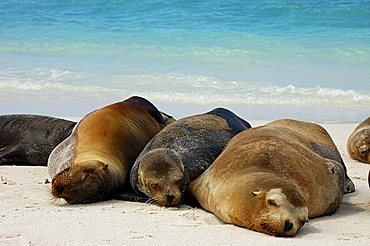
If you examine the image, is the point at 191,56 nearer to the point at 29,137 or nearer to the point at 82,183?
the point at 29,137

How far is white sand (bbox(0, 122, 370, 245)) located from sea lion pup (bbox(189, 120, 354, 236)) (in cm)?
9

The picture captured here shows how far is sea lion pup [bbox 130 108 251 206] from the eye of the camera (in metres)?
6.15

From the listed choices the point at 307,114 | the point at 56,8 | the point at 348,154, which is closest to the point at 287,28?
the point at 56,8

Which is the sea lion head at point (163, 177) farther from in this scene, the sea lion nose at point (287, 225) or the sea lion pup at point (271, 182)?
the sea lion nose at point (287, 225)

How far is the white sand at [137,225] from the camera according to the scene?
4.88 metres

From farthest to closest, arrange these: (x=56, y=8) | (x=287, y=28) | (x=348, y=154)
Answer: (x=56, y=8)
(x=287, y=28)
(x=348, y=154)

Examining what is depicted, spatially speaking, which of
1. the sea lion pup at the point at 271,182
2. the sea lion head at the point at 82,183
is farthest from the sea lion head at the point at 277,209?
the sea lion head at the point at 82,183

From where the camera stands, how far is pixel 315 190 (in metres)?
5.73

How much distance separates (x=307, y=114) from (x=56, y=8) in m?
17.0

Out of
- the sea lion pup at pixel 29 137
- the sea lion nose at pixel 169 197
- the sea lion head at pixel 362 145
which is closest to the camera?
the sea lion nose at pixel 169 197

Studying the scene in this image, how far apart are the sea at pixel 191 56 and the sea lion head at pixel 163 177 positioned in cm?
696

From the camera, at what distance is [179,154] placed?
22.0ft

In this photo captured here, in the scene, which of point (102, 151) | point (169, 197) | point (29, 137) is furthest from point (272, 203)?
point (29, 137)

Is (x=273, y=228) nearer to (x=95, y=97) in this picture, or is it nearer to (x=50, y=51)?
(x=95, y=97)
